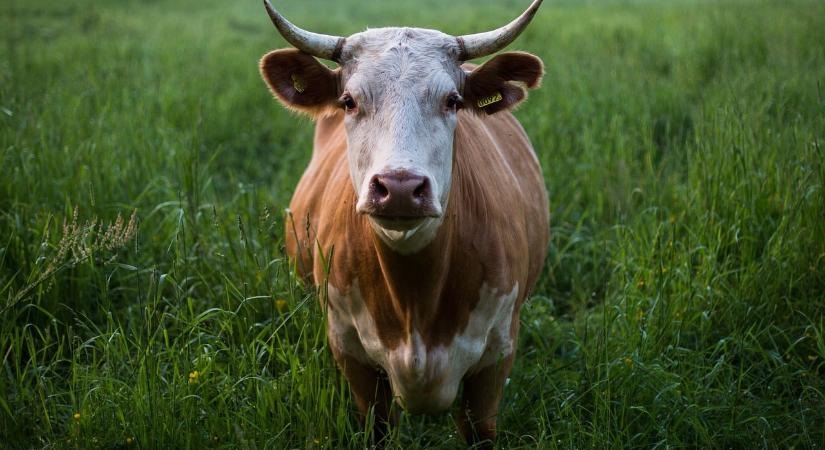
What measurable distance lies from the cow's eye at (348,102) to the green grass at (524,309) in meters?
0.66

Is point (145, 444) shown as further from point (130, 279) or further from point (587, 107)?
point (587, 107)

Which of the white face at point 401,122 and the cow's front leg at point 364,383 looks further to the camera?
the cow's front leg at point 364,383

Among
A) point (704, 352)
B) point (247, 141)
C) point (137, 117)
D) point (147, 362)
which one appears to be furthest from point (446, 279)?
point (247, 141)

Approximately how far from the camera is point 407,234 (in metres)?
2.62

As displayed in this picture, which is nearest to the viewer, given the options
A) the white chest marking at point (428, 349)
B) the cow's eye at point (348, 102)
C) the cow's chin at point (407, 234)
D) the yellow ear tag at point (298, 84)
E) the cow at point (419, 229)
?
the cow's chin at point (407, 234)

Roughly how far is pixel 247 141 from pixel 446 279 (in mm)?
4125

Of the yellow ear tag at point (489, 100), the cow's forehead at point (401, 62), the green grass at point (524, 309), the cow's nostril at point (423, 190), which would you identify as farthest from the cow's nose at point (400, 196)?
the yellow ear tag at point (489, 100)

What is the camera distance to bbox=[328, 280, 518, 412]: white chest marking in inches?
115

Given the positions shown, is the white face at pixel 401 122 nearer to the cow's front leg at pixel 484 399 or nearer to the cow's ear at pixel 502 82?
the cow's ear at pixel 502 82

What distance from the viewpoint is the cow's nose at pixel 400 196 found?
232 centimetres

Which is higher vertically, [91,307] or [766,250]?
[766,250]

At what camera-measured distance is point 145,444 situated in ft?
8.90

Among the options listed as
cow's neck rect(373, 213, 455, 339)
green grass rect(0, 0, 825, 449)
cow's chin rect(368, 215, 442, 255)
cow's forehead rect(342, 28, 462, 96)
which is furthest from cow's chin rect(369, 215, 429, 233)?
green grass rect(0, 0, 825, 449)

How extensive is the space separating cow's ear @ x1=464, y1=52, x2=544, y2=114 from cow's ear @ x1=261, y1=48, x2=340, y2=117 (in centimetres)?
52
